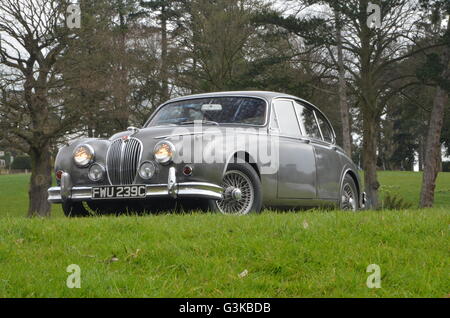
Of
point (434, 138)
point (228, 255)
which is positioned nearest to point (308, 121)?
point (228, 255)

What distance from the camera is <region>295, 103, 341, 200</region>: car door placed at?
927cm

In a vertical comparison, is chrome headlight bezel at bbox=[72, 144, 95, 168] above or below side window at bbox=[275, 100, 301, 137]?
below

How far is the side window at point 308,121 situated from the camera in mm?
9499

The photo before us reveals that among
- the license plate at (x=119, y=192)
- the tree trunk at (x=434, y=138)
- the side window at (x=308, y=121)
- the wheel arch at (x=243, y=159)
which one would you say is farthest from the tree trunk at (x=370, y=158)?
the license plate at (x=119, y=192)

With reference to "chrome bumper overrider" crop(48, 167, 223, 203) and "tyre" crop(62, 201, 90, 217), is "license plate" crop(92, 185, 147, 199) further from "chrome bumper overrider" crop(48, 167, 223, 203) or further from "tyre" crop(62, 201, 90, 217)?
"tyre" crop(62, 201, 90, 217)

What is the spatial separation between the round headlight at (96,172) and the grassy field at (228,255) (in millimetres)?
1107

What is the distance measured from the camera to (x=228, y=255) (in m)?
5.14

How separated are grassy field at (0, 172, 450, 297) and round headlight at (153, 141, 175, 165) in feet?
2.54

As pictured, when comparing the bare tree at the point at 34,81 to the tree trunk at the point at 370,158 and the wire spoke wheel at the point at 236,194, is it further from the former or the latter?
the wire spoke wheel at the point at 236,194

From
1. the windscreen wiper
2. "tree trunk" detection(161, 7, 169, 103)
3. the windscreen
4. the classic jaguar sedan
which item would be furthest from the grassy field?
"tree trunk" detection(161, 7, 169, 103)

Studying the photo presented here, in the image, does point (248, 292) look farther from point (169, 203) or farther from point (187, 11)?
point (187, 11)

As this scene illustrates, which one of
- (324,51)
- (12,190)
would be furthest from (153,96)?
(12,190)

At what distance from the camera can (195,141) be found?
716cm

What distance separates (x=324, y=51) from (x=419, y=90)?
179 inches
